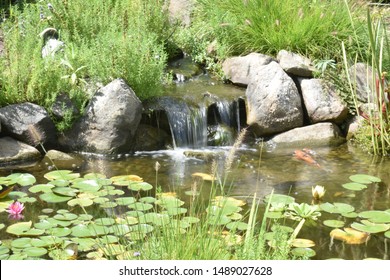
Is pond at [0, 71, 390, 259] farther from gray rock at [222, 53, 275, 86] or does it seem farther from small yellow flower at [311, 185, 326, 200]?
gray rock at [222, 53, 275, 86]

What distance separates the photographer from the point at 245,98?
7766mm

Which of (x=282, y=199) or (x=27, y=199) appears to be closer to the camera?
(x=27, y=199)

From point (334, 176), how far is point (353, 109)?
1.85 metres

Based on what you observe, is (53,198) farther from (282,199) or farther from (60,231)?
(282,199)

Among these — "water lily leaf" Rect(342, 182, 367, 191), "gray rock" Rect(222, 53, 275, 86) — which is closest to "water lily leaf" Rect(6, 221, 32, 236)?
"water lily leaf" Rect(342, 182, 367, 191)

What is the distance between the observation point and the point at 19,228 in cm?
436

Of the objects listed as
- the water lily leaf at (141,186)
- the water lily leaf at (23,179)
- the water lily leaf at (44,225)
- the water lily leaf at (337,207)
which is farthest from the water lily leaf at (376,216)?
the water lily leaf at (23,179)

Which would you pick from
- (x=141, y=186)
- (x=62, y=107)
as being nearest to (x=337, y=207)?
(x=141, y=186)

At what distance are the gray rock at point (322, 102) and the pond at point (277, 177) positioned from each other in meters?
0.43

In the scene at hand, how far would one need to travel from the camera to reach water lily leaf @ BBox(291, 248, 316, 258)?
4.10 m

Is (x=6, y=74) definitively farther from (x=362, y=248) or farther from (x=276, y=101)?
(x=362, y=248)

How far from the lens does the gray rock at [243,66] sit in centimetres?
806

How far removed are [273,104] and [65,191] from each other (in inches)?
126
